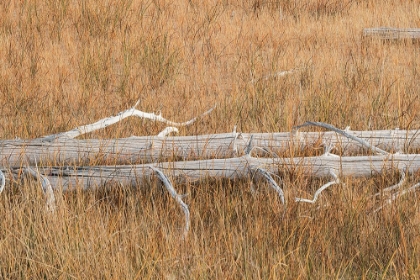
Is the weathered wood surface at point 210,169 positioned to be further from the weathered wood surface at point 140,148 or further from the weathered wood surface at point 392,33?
the weathered wood surface at point 392,33

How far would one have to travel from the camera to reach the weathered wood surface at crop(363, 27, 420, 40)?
7.05 metres

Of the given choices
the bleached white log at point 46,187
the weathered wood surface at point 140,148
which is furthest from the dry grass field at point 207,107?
the weathered wood surface at point 140,148

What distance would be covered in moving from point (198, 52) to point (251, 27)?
1173 mm

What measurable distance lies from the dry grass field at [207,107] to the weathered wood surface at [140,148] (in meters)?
0.22

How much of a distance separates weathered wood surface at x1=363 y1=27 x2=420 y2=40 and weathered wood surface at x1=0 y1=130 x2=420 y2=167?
12.0 feet

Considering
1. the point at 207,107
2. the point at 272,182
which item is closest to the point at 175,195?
the point at 272,182

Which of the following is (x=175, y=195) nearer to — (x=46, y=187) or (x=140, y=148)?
(x=140, y=148)

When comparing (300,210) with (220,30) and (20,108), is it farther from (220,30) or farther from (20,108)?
(220,30)

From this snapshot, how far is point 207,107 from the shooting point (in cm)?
505

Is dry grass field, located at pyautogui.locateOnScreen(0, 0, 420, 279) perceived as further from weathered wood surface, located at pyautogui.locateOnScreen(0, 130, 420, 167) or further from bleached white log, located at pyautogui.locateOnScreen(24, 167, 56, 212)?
weathered wood surface, located at pyautogui.locateOnScreen(0, 130, 420, 167)

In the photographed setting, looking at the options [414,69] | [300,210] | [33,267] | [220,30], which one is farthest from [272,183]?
[220,30]

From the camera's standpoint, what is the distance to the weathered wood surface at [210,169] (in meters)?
3.26

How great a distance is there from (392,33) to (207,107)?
3.13m

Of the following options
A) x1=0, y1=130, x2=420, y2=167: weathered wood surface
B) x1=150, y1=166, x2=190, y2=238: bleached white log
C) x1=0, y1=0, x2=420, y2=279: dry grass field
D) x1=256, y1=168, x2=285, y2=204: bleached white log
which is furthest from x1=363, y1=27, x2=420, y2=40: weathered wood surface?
x1=150, y1=166, x2=190, y2=238: bleached white log
